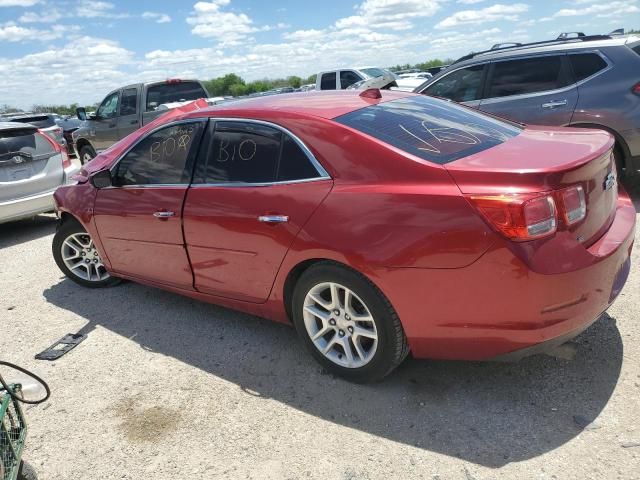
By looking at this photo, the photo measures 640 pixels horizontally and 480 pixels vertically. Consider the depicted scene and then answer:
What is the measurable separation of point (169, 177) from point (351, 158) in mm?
1522

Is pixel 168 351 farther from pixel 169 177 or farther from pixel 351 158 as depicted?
pixel 351 158

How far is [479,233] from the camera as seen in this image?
2383 mm

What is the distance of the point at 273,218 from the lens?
3.05 meters

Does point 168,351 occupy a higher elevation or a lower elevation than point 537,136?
lower

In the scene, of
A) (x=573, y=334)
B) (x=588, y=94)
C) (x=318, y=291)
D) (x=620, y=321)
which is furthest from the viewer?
(x=588, y=94)

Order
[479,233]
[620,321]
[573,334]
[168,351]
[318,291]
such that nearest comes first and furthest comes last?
→ [479,233], [573,334], [318,291], [620,321], [168,351]

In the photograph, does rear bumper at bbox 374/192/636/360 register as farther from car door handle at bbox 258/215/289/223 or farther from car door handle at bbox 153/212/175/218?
car door handle at bbox 153/212/175/218

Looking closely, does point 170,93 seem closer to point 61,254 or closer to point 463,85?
point 463,85

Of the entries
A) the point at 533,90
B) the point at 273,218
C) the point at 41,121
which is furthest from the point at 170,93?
the point at 273,218

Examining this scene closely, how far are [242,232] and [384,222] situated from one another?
0.99 meters

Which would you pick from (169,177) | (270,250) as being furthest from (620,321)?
(169,177)

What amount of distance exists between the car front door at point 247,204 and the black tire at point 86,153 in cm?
1007

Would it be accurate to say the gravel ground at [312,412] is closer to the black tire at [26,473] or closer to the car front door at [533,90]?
the black tire at [26,473]

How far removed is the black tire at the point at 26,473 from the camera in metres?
2.36
